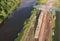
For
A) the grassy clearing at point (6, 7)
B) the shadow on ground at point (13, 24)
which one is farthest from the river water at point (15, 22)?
the grassy clearing at point (6, 7)

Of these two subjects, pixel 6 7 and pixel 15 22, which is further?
pixel 6 7

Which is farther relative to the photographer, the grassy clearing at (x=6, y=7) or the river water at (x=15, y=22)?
the grassy clearing at (x=6, y=7)

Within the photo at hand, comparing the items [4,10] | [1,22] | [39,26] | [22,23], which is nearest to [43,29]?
[39,26]

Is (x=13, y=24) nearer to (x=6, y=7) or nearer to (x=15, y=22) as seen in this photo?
(x=15, y=22)

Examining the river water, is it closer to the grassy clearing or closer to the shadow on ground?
the shadow on ground

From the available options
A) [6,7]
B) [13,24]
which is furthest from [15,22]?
[6,7]

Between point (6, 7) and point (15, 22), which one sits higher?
point (6, 7)

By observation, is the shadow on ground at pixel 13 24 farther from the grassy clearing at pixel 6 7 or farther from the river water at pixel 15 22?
the grassy clearing at pixel 6 7

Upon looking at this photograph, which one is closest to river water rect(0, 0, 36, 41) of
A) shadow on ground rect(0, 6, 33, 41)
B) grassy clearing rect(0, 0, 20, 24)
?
shadow on ground rect(0, 6, 33, 41)
